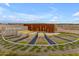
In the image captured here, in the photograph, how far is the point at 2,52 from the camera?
2.56 meters

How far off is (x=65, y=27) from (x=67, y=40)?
0.61 feet

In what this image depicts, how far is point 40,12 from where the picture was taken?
2594 mm

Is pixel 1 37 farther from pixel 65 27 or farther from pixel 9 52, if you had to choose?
pixel 65 27

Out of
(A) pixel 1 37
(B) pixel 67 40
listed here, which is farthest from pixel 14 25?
(B) pixel 67 40

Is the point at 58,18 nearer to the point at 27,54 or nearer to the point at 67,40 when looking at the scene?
the point at 67,40

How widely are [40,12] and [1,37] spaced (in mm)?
653

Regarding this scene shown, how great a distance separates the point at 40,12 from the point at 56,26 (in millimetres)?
299

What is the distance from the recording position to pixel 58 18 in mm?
2592

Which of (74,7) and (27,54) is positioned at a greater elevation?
(74,7)

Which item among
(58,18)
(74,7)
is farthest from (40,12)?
A: (74,7)

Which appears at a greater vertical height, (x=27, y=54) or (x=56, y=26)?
(x=56, y=26)

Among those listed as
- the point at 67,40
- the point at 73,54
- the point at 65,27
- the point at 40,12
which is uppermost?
the point at 40,12

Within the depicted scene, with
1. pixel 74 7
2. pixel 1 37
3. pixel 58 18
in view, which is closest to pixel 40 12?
pixel 58 18

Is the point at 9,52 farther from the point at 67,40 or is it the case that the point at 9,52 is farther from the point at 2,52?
the point at 67,40
